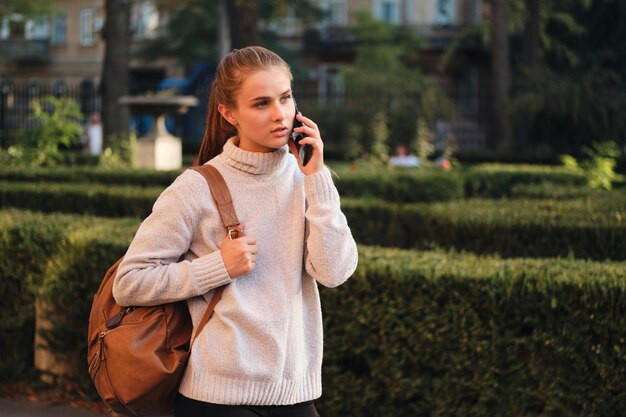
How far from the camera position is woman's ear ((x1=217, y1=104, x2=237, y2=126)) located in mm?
3207

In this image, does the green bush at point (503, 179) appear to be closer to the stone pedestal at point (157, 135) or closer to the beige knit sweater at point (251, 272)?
the stone pedestal at point (157, 135)

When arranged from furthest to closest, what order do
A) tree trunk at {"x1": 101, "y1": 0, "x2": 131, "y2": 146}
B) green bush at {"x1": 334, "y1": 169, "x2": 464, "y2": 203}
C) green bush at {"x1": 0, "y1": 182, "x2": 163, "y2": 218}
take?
tree trunk at {"x1": 101, "y1": 0, "x2": 131, "y2": 146} → green bush at {"x1": 334, "y1": 169, "x2": 464, "y2": 203} → green bush at {"x1": 0, "y1": 182, "x2": 163, "y2": 218}

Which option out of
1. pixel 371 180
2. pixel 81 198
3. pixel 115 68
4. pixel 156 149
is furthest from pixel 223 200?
pixel 115 68

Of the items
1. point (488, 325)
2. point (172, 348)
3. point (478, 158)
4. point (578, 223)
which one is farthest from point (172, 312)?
point (478, 158)

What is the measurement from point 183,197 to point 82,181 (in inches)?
407

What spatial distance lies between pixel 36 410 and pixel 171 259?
143 inches

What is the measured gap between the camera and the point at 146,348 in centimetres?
304

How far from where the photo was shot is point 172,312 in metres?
3.14

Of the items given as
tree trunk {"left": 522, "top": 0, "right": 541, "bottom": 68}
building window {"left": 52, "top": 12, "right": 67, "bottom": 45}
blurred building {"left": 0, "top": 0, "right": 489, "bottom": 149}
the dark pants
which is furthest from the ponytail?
building window {"left": 52, "top": 12, "right": 67, "bottom": 45}

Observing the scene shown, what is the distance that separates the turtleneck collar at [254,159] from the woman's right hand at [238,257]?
0.75ft

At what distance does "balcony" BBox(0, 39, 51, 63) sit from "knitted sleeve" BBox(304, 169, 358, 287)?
53200mm

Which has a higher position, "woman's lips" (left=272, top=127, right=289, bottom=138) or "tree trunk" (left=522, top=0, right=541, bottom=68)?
"woman's lips" (left=272, top=127, right=289, bottom=138)

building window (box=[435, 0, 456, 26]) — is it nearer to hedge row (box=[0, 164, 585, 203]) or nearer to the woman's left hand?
hedge row (box=[0, 164, 585, 203])

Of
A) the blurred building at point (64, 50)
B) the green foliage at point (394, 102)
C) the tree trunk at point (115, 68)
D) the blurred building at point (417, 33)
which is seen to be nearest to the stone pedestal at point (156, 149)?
the tree trunk at point (115, 68)
